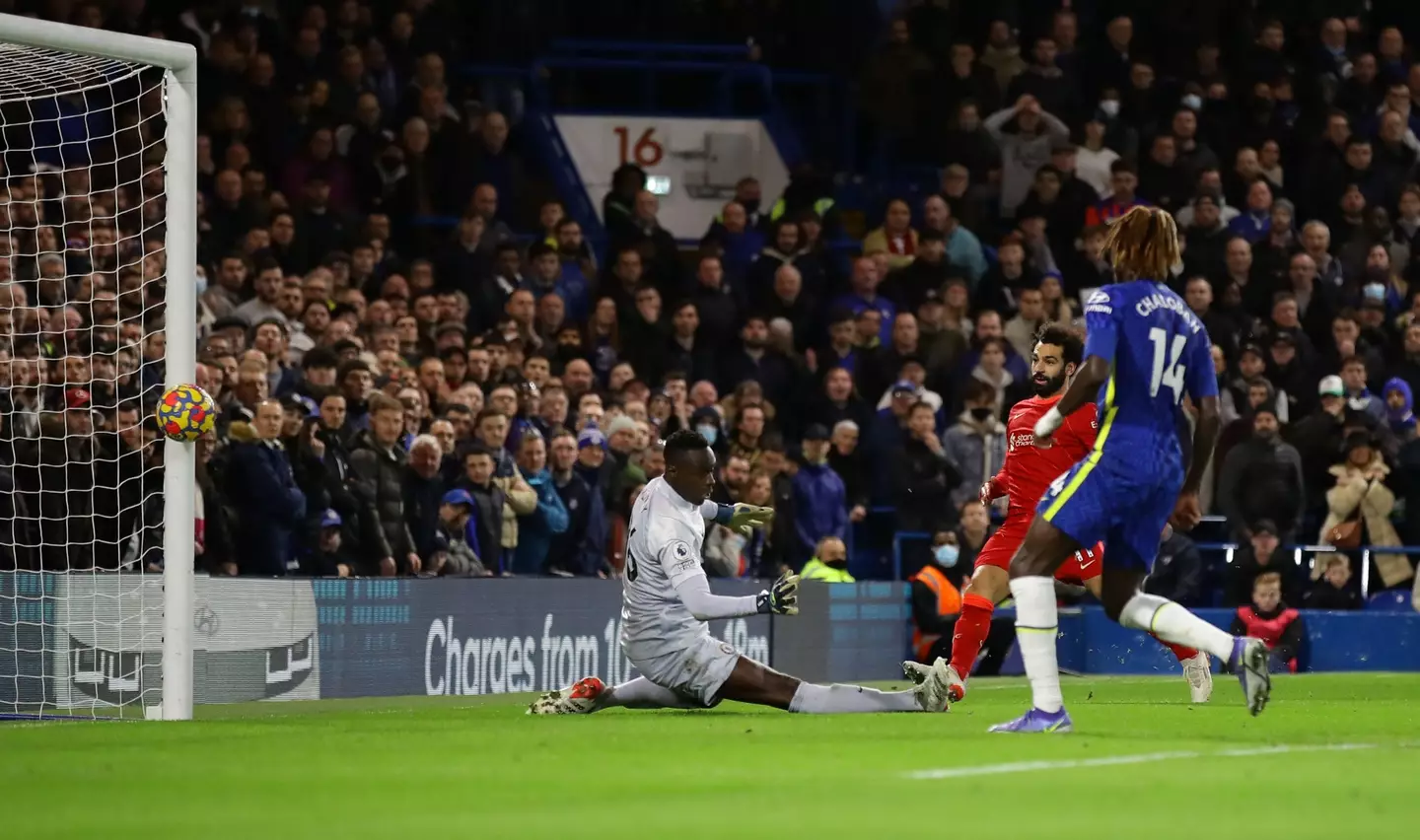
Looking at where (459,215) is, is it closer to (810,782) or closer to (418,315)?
(418,315)

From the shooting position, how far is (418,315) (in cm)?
1933

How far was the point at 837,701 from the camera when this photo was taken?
12.0 m

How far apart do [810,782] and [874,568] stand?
42.3ft

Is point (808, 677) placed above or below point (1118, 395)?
below

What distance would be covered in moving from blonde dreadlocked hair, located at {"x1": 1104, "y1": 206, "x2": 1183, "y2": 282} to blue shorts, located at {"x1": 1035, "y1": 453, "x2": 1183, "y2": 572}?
804 mm

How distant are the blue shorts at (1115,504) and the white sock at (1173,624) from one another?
0.21 metres

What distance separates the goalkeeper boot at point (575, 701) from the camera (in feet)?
39.8

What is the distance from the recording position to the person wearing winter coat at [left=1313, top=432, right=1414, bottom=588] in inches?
819

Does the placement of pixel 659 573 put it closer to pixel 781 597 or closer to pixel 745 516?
pixel 745 516

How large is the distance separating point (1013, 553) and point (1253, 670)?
324 cm

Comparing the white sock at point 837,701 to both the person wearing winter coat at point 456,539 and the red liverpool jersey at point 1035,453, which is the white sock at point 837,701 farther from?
the person wearing winter coat at point 456,539

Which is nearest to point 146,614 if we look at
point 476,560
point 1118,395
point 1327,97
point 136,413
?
point 136,413

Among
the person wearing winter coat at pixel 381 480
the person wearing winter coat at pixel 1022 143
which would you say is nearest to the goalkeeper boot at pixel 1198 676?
the person wearing winter coat at pixel 381 480

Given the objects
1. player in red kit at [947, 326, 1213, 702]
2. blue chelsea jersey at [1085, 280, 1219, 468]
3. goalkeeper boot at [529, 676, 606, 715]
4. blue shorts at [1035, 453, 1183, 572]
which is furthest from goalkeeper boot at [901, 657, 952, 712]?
blue chelsea jersey at [1085, 280, 1219, 468]
